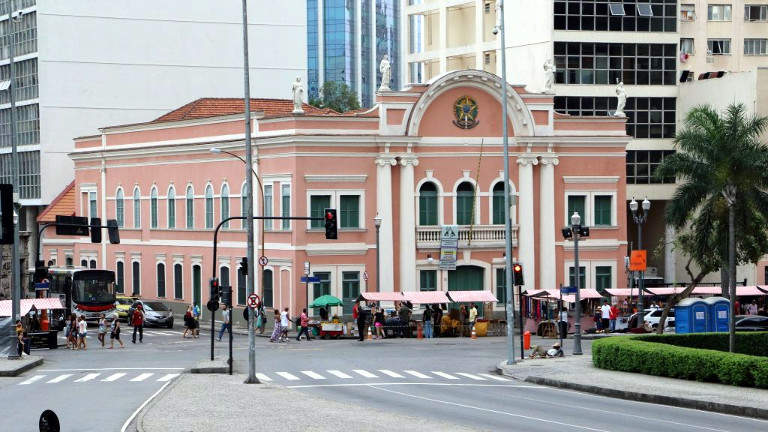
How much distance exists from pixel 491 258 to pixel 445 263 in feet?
8.38

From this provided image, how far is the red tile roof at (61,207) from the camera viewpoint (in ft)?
283

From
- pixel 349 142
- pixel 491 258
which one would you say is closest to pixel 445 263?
pixel 491 258

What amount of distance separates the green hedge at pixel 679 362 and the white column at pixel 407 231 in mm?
21874

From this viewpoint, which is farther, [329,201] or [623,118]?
[623,118]

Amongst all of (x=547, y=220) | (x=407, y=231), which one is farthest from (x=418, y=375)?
(x=547, y=220)

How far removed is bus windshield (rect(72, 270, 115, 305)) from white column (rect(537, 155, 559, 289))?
21.1 metres

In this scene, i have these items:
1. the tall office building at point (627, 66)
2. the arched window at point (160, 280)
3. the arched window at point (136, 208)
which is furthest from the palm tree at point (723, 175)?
the arched window at point (136, 208)

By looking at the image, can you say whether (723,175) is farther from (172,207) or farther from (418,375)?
(172,207)

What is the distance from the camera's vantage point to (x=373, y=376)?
4125 centimetres

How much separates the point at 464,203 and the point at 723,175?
21762 mm

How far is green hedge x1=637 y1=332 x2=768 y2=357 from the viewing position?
142 ft

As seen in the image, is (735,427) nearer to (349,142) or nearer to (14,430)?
(14,430)

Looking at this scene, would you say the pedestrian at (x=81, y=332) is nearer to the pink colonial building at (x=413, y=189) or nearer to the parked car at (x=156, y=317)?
the pink colonial building at (x=413, y=189)

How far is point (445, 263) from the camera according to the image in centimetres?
6450
